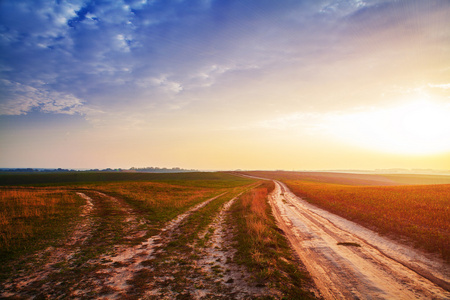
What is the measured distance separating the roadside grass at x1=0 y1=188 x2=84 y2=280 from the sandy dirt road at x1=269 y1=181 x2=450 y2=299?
1281cm

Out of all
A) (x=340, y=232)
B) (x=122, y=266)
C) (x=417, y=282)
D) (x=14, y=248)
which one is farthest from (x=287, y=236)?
(x=14, y=248)

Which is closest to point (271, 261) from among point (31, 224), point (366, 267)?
point (366, 267)

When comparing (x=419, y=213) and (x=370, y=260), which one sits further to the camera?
(x=419, y=213)

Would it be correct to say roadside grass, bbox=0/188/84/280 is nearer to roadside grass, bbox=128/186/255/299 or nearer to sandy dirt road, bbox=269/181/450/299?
roadside grass, bbox=128/186/255/299

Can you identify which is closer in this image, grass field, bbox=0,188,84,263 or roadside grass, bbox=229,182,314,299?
roadside grass, bbox=229,182,314,299

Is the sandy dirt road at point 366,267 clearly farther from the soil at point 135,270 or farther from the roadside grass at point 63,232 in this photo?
the roadside grass at point 63,232

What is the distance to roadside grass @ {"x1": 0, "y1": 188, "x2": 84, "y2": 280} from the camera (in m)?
10.3

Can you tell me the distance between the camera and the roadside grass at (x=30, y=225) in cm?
1027

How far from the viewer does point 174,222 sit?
55.0ft

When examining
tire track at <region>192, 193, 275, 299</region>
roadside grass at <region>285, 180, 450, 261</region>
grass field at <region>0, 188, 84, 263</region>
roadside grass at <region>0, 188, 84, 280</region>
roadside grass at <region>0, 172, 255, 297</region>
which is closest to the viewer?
tire track at <region>192, 193, 275, 299</region>

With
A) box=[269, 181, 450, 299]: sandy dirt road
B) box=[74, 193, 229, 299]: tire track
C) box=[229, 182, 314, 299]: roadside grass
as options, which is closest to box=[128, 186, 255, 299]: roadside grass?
box=[74, 193, 229, 299]: tire track

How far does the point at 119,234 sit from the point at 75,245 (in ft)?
8.46

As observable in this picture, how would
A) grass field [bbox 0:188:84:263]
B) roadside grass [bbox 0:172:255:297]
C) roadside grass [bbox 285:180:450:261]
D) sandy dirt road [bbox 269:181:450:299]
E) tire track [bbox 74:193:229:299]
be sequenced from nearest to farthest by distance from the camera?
sandy dirt road [bbox 269:181:450:299], tire track [bbox 74:193:229:299], roadside grass [bbox 0:172:255:297], grass field [bbox 0:188:84:263], roadside grass [bbox 285:180:450:261]

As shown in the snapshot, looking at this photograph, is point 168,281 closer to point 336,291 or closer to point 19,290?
point 19,290
